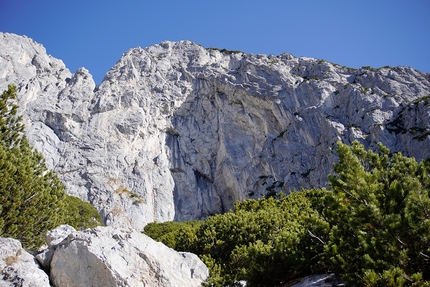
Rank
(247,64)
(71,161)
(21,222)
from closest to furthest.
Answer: (21,222)
(71,161)
(247,64)

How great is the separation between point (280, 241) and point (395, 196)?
5056mm

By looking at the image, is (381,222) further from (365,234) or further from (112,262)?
(112,262)

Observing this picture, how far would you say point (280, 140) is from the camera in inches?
2359

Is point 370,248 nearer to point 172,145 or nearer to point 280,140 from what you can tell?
point 280,140

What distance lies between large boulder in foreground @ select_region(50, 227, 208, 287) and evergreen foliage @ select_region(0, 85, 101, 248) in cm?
277

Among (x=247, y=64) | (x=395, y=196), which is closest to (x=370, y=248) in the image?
(x=395, y=196)

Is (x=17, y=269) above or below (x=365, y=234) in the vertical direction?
above

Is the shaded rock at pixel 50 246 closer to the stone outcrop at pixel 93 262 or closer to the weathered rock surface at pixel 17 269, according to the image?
the stone outcrop at pixel 93 262

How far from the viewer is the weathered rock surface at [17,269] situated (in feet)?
32.3

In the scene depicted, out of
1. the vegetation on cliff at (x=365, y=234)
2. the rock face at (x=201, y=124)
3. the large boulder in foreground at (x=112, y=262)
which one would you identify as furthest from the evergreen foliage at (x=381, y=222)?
the rock face at (x=201, y=124)

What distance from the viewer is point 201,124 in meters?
68.4

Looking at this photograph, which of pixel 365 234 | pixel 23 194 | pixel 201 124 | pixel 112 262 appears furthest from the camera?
pixel 201 124

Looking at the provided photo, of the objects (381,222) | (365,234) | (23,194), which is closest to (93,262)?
(23,194)

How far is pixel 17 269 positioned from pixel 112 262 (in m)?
2.71
